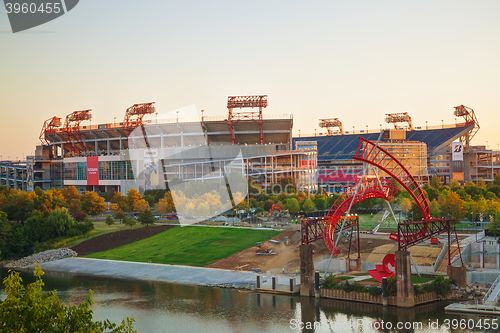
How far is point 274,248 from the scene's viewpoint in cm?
5922

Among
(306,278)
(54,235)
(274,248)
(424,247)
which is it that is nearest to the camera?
(306,278)

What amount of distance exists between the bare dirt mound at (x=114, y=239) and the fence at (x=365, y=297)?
3807 cm

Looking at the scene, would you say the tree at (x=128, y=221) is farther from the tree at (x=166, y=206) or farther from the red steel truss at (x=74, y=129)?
the red steel truss at (x=74, y=129)

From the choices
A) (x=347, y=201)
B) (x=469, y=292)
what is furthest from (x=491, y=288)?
(x=347, y=201)

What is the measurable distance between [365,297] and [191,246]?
2999 centimetres

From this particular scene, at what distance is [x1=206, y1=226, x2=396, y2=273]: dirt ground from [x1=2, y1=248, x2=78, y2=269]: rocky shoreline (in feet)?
79.4

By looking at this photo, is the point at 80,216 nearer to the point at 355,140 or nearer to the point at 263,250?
the point at 263,250

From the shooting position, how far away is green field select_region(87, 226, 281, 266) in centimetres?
6106

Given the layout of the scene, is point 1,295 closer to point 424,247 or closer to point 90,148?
point 424,247

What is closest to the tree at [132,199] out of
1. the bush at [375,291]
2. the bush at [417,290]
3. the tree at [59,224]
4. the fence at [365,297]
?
the tree at [59,224]

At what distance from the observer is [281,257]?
56.0m

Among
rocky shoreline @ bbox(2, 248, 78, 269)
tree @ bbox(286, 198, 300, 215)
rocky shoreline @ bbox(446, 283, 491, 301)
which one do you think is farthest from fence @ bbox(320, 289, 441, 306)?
rocky shoreline @ bbox(2, 248, 78, 269)

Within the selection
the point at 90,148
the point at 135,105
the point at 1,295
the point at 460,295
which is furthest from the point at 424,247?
the point at 90,148

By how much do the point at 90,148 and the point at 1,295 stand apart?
9230 cm
